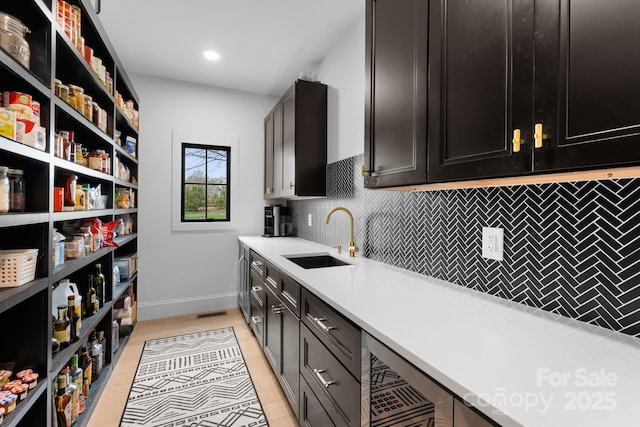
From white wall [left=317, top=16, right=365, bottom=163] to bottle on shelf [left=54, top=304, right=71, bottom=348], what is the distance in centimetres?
199

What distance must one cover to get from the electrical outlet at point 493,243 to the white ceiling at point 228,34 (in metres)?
1.82

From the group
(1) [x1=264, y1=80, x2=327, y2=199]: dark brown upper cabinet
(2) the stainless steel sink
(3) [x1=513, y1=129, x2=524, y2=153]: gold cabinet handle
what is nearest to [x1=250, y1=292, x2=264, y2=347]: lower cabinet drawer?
(2) the stainless steel sink

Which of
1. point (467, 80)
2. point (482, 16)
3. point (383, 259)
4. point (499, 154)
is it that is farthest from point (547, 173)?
point (383, 259)

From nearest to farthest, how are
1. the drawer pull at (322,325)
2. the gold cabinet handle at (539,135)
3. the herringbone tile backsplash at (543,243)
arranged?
1. the gold cabinet handle at (539,135)
2. the herringbone tile backsplash at (543,243)
3. the drawer pull at (322,325)

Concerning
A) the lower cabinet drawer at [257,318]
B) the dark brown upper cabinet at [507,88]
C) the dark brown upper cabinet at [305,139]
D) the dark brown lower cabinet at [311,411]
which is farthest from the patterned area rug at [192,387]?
the dark brown upper cabinet at [507,88]

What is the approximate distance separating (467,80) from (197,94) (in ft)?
10.7

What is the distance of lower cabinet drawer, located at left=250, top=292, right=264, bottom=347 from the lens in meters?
2.45

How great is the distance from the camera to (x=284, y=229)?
3623 mm

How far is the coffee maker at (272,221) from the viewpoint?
3.55 meters

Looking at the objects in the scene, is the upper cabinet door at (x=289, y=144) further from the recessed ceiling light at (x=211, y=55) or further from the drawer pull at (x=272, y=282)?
the drawer pull at (x=272, y=282)

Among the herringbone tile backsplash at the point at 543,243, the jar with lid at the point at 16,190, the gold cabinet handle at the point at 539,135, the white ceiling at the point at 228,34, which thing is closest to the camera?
the gold cabinet handle at the point at 539,135

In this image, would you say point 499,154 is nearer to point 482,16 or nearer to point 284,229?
point 482,16

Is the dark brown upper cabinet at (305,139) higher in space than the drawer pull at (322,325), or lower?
higher

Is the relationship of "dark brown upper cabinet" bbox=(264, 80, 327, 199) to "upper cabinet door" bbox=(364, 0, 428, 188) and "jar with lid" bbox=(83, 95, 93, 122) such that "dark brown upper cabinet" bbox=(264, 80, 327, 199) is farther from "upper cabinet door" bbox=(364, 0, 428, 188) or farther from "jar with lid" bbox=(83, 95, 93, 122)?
"jar with lid" bbox=(83, 95, 93, 122)
